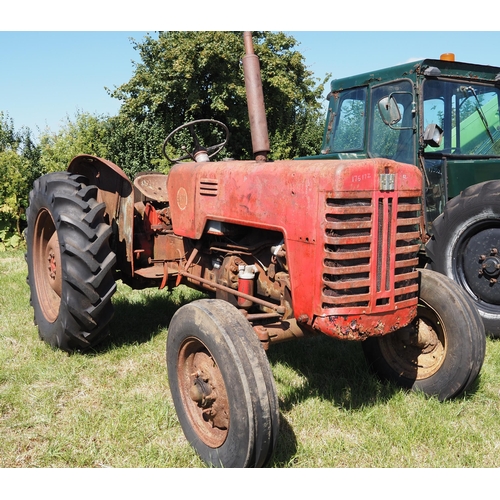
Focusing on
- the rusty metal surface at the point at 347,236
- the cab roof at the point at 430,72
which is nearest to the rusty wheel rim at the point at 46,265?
the rusty metal surface at the point at 347,236

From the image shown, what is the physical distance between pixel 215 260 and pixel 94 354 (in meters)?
1.34

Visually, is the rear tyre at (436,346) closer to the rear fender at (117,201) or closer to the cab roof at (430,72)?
the rear fender at (117,201)

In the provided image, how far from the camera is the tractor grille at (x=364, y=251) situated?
8.17 feet

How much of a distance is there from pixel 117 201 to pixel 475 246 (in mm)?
3180

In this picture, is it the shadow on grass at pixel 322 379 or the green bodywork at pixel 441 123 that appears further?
the green bodywork at pixel 441 123

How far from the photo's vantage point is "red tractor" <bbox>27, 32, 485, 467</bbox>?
8.14 feet

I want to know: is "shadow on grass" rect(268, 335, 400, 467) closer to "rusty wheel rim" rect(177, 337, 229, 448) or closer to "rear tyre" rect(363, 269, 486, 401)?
"rear tyre" rect(363, 269, 486, 401)

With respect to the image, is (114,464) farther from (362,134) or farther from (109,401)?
(362,134)

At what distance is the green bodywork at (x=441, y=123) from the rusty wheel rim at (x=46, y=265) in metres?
3.25

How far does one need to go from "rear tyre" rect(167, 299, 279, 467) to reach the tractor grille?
494 millimetres

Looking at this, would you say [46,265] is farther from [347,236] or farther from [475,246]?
[475,246]

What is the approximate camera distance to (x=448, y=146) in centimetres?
524

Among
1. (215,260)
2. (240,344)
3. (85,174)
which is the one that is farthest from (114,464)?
(85,174)

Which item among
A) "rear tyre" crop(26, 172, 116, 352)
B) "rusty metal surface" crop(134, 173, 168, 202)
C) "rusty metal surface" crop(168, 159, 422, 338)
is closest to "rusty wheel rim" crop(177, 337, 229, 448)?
"rusty metal surface" crop(168, 159, 422, 338)
